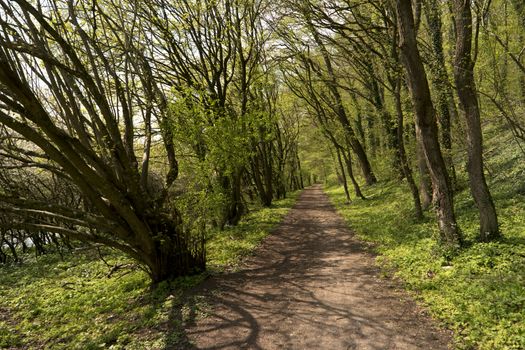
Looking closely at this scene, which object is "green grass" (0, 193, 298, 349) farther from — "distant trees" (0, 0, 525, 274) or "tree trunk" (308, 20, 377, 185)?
"tree trunk" (308, 20, 377, 185)

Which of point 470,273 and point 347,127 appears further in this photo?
point 347,127

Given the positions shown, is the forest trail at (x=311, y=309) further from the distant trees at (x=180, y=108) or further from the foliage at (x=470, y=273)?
the distant trees at (x=180, y=108)

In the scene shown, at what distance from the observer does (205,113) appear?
1073cm

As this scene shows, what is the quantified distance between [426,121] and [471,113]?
84 centimetres

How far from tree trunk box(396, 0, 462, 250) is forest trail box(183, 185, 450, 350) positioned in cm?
186

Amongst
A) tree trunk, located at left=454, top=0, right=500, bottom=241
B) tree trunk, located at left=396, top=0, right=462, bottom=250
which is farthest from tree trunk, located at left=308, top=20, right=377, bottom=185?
tree trunk, located at left=454, top=0, right=500, bottom=241

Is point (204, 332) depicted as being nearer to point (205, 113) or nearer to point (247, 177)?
point (205, 113)

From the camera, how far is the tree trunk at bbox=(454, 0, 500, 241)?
6301mm

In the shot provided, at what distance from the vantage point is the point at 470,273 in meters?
5.53

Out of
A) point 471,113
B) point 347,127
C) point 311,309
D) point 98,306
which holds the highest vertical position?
point 347,127

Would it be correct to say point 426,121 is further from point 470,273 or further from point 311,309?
point 311,309

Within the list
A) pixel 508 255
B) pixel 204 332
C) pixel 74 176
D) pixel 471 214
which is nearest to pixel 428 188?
pixel 471 214

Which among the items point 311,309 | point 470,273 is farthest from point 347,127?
point 311,309

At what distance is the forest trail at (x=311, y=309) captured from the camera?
4527mm
